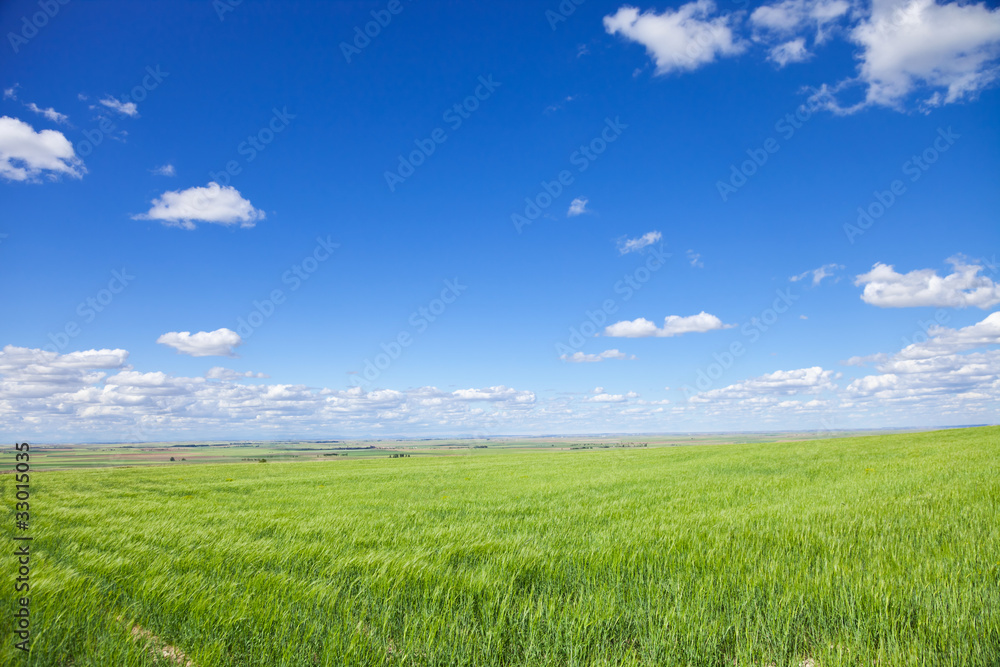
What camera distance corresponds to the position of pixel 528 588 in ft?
16.9

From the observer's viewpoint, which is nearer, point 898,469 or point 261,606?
point 261,606

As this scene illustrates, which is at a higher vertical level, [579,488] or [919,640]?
[919,640]

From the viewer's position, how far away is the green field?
11.8 feet

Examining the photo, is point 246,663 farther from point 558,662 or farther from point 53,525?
point 53,525

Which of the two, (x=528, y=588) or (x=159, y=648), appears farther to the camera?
(x=528, y=588)

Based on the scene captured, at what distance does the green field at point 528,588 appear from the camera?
3.61m

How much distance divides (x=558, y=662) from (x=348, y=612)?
1.99 meters

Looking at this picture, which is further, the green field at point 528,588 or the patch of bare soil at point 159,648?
the green field at point 528,588

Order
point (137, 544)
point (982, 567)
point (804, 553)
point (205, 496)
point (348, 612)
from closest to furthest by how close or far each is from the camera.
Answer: point (348, 612)
point (982, 567)
point (804, 553)
point (137, 544)
point (205, 496)

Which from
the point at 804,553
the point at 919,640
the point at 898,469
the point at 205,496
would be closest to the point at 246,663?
the point at 919,640

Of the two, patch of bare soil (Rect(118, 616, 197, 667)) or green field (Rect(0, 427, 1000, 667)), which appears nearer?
patch of bare soil (Rect(118, 616, 197, 667))

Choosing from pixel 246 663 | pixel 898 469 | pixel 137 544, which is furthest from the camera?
pixel 898 469

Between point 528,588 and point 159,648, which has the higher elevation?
point 159,648

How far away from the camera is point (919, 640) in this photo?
365 cm
